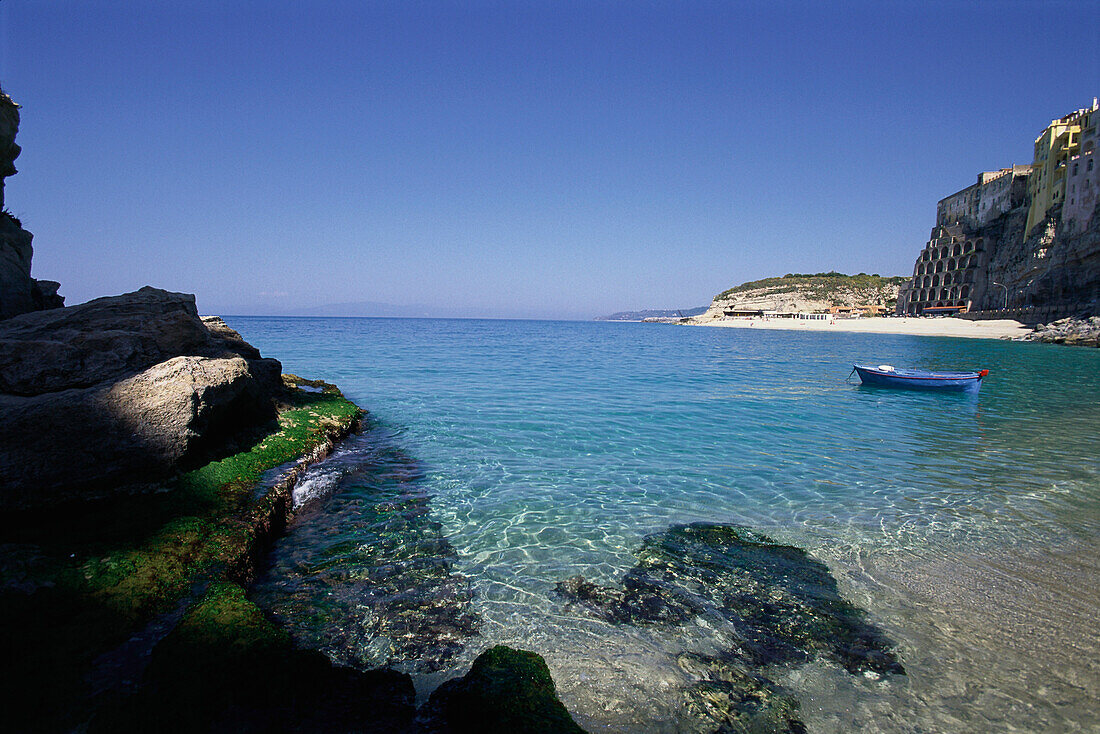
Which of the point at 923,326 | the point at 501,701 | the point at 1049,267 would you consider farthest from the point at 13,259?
the point at 923,326

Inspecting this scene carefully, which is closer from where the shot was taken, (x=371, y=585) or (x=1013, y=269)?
(x=371, y=585)

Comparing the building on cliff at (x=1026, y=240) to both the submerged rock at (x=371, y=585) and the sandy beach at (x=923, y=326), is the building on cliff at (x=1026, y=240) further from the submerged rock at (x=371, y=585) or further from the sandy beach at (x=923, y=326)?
the submerged rock at (x=371, y=585)

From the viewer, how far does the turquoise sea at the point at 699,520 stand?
4539 millimetres

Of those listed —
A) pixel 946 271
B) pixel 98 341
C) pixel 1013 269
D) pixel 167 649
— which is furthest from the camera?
pixel 946 271

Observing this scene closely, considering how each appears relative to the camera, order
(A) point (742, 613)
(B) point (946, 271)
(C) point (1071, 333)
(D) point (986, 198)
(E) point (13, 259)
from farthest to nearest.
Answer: (B) point (946, 271)
(D) point (986, 198)
(C) point (1071, 333)
(E) point (13, 259)
(A) point (742, 613)

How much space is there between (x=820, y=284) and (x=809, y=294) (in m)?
11.9

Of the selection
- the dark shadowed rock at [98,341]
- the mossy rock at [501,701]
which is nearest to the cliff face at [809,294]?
the dark shadowed rock at [98,341]

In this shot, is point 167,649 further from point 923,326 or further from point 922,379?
point 923,326

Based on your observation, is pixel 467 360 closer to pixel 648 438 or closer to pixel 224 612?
pixel 648 438

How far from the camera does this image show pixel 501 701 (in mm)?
3568

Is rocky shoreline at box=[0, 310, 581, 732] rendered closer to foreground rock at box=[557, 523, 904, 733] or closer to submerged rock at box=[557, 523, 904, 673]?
foreground rock at box=[557, 523, 904, 733]

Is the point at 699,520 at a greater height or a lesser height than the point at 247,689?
lesser

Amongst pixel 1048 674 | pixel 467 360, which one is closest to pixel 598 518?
pixel 1048 674

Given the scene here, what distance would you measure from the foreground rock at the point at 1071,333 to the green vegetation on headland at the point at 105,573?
231ft
